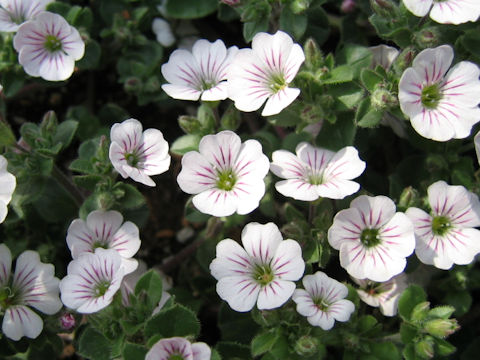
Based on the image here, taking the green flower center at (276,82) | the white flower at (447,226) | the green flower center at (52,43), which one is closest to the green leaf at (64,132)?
the green flower center at (52,43)

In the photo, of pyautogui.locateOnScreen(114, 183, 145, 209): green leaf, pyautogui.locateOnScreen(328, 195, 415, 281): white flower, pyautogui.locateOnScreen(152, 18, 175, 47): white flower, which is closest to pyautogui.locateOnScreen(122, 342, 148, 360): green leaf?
pyautogui.locateOnScreen(114, 183, 145, 209): green leaf

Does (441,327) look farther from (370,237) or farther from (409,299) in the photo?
(370,237)

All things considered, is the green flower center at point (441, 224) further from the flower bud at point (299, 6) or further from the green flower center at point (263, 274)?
the flower bud at point (299, 6)

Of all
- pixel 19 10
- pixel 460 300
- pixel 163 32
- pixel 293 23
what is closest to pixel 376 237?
pixel 460 300

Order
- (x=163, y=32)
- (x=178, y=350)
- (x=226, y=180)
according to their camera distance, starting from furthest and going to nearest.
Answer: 1. (x=163, y=32)
2. (x=226, y=180)
3. (x=178, y=350)

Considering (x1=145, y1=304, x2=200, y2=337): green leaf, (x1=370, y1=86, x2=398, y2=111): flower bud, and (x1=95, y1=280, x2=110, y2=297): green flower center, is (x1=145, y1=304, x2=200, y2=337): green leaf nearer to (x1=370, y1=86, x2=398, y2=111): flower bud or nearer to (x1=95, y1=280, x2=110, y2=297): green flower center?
(x1=95, y1=280, x2=110, y2=297): green flower center

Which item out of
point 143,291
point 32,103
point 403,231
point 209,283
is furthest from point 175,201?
point 403,231

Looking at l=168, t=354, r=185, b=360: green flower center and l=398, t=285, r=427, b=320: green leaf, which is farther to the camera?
l=398, t=285, r=427, b=320: green leaf
